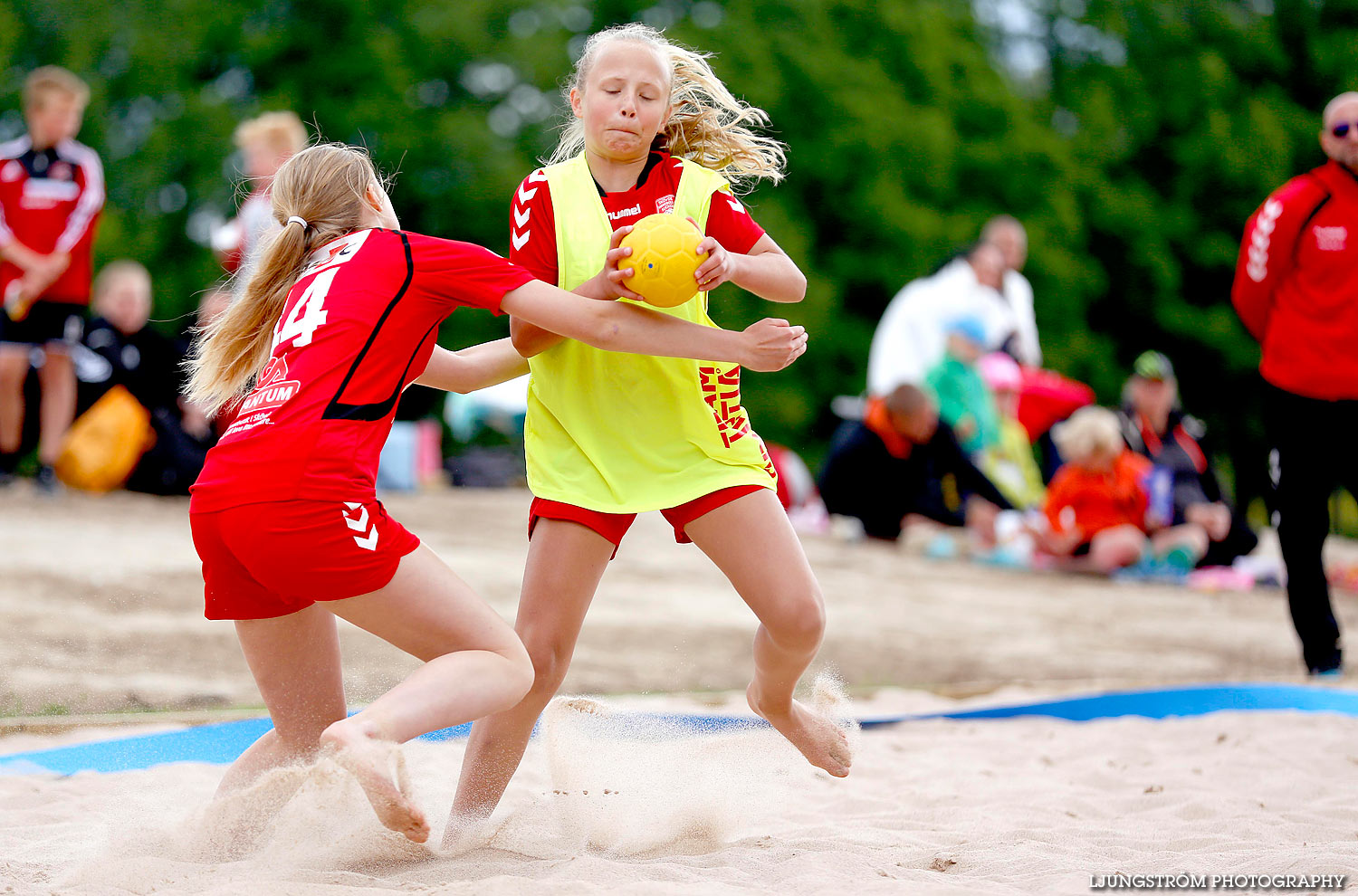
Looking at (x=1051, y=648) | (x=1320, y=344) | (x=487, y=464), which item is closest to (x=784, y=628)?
(x=1320, y=344)

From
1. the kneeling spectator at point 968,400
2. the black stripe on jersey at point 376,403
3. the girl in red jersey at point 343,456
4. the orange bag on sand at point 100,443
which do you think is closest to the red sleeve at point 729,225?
the girl in red jersey at point 343,456

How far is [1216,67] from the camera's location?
2452 centimetres

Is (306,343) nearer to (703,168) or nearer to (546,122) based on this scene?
(703,168)

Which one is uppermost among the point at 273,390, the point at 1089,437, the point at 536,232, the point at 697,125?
the point at 697,125

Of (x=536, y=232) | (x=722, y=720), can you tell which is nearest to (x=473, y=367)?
(x=536, y=232)

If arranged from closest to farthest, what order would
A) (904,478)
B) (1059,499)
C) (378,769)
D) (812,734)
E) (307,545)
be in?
1. (378,769)
2. (307,545)
3. (812,734)
4. (1059,499)
5. (904,478)

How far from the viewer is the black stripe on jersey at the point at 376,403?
118 inches

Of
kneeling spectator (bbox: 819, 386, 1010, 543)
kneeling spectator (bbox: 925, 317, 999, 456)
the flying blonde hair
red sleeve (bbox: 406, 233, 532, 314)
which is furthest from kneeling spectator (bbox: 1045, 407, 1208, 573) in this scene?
red sleeve (bbox: 406, 233, 532, 314)

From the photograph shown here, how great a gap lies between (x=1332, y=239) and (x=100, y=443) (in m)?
8.18

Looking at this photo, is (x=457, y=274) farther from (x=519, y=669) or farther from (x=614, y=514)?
(x=519, y=669)

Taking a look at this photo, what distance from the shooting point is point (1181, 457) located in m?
10.6

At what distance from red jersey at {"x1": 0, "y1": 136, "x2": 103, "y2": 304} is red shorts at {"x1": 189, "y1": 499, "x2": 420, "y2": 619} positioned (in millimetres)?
6954

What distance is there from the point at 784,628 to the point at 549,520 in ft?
2.18

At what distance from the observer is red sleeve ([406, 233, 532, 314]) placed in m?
3.16
